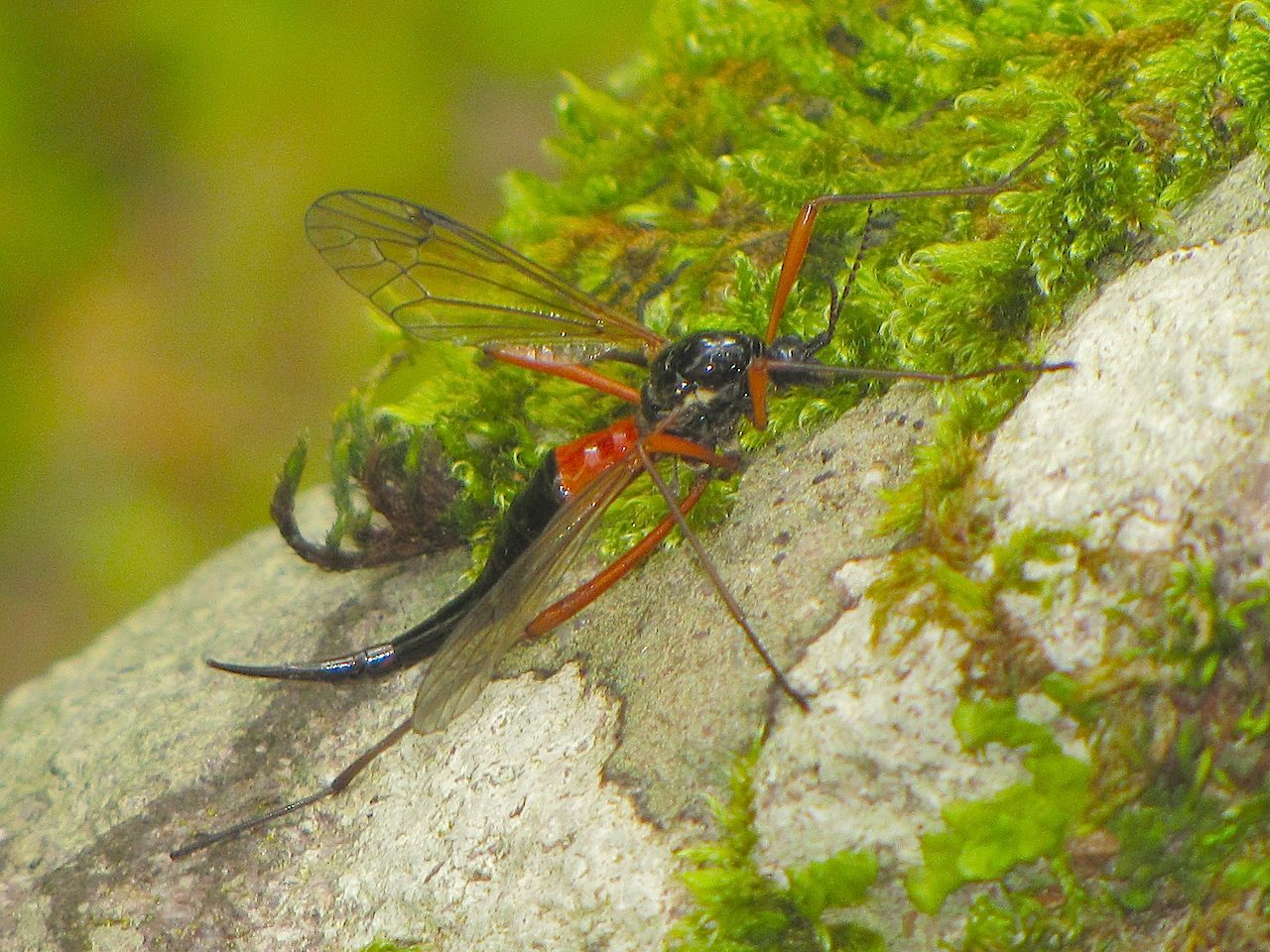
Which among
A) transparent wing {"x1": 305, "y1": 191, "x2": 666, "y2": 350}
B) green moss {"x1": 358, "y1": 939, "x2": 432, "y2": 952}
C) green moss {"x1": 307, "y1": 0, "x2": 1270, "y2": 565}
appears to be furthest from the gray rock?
transparent wing {"x1": 305, "y1": 191, "x2": 666, "y2": 350}

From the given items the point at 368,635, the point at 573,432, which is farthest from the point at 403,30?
the point at 368,635

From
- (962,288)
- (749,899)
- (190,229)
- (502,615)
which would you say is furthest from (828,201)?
(190,229)

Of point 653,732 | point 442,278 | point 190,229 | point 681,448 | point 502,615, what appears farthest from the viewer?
point 190,229

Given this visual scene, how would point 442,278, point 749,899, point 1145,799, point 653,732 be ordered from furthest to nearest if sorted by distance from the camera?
point 442,278 < point 653,732 < point 749,899 < point 1145,799

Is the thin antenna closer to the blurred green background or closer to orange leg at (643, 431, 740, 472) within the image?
orange leg at (643, 431, 740, 472)

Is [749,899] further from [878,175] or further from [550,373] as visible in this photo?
[878,175]

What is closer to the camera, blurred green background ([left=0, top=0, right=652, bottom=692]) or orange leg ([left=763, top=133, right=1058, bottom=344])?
orange leg ([left=763, top=133, right=1058, bottom=344])

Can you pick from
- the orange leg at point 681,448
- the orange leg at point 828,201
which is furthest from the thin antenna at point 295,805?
the orange leg at point 828,201
